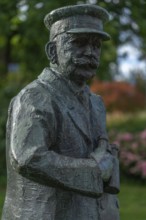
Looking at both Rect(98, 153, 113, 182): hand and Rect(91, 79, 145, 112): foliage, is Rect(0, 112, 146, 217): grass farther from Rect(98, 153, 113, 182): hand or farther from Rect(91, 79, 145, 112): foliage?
Rect(91, 79, 145, 112): foliage

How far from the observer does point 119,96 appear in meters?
24.7

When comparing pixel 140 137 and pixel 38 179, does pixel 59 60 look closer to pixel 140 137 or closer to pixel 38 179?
pixel 38 179

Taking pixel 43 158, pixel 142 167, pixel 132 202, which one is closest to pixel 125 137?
pixel 142 167

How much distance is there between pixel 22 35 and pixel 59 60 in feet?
27.8

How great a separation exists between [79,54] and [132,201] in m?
7.91

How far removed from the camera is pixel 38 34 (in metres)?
10.6

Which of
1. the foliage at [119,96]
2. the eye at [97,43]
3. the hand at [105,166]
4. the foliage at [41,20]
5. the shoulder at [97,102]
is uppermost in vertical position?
the eye at [97,43]

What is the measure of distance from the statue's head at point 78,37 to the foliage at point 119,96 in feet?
67.7

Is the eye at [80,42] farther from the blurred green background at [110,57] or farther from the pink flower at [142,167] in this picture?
the pink flower at [142,167]

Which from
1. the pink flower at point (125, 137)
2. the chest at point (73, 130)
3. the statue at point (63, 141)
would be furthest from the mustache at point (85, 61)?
the pink flower at point (125, 137)

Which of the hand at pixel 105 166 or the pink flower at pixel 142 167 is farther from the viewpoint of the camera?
the pink flower at pixel 142 167

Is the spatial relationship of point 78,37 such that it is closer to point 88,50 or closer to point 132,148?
point 88,50

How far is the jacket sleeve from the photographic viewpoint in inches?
120

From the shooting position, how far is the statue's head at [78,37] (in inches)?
127
